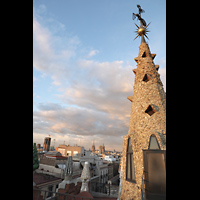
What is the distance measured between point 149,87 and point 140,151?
149 inches

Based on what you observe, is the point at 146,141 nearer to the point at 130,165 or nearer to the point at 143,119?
the point at 143,119

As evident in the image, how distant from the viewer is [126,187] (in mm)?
7066

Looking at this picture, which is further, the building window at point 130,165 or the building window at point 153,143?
the building window at point 130,165

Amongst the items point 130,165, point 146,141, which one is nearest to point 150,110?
point 146,141

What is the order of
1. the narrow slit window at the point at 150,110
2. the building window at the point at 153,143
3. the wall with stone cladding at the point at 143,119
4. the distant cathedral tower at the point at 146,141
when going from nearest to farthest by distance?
the distant cathedral tower at the point at 146,141 → the building window at the point at 153,143 → the wall with stone cladding at the point at 143,119 → the narrow slit window at the point at 150,110

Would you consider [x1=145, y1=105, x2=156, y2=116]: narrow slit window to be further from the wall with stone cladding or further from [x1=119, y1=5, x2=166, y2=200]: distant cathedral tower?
the wall with stone cladding

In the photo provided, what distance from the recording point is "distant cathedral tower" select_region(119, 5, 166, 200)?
592cm

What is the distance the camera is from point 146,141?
6691mm

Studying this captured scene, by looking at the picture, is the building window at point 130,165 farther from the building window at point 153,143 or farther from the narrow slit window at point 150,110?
the narrow slit window at point 150,110

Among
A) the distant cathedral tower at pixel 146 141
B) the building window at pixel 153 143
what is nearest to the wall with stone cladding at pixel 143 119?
the distant cathedral tower at pixel 146 141

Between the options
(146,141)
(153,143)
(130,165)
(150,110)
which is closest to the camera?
(153,143)

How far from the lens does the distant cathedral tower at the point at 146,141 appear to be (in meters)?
5.92
